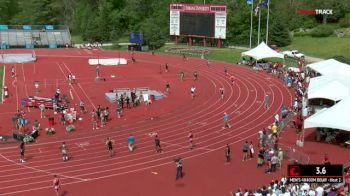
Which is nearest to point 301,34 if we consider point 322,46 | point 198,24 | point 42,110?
point 322,46

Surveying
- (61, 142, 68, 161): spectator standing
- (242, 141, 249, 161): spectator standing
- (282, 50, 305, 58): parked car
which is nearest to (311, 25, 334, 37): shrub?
(282, 50, 305, 58): parked car

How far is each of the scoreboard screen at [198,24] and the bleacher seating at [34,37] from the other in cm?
1993

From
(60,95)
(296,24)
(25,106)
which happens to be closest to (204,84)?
(60,95)

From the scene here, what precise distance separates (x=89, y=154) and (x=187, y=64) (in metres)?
31.7

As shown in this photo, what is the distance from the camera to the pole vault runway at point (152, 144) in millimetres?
22531

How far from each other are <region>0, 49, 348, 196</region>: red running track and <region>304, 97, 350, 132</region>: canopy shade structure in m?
4.10

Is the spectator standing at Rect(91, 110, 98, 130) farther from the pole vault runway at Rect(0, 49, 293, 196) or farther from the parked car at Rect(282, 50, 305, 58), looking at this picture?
the parked car at Rect(282, 50, 305, 58)

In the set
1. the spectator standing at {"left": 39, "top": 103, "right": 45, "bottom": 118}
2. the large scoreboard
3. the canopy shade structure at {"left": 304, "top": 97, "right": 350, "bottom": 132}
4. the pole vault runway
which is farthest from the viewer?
the large scoreboard

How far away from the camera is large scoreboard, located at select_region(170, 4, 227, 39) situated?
65.1 meters

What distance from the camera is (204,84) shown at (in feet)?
150

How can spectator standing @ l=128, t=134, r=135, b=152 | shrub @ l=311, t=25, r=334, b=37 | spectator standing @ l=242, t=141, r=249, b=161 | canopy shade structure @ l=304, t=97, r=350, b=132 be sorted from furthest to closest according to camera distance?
shrub @ l=311, t=25, r=334, b=37 → spectator standing @ l=128, t=134, r=135, b=152 → canopy shade structure @ l=304, t=97, r=350, b=132 → spectator standing @ l=242, t=141, r=249, b=161

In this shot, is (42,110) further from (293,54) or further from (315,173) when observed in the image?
(293,54)

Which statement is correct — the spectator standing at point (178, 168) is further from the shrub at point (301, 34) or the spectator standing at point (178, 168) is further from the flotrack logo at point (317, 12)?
the flotrack logo at point (317, 12)

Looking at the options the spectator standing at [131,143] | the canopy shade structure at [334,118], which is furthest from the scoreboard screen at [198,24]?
the spectator standing at [131,143]
